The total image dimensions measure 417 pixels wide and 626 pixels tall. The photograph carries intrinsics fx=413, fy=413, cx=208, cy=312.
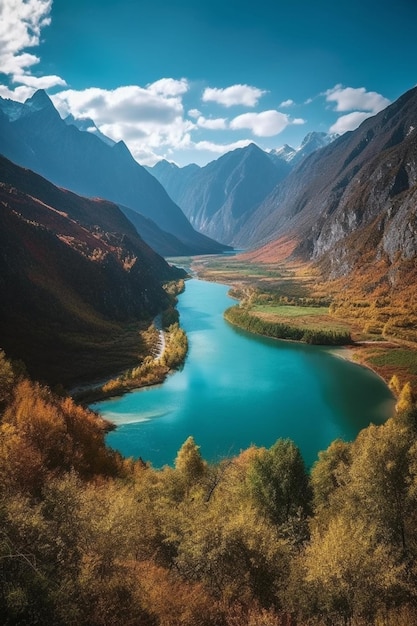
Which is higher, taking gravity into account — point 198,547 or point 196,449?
point 198,547

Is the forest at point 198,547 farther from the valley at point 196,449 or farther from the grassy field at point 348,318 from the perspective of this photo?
the grassy field at point 348,318

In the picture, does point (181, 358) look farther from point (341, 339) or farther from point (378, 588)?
point (378, 588)

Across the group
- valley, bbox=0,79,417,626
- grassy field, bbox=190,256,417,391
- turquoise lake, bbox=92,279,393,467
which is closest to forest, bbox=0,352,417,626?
valley, bbox=0,79,417,626

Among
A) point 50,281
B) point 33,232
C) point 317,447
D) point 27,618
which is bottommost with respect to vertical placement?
point 317,447

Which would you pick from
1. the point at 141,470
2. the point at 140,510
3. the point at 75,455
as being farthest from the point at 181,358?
the point at 140,510

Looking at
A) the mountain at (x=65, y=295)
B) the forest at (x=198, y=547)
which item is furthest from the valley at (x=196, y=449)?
the mountain at (x=65, y=295)

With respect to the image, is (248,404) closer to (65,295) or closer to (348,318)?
(65,295)

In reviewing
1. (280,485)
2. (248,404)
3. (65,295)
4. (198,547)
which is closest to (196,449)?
(280,485)
